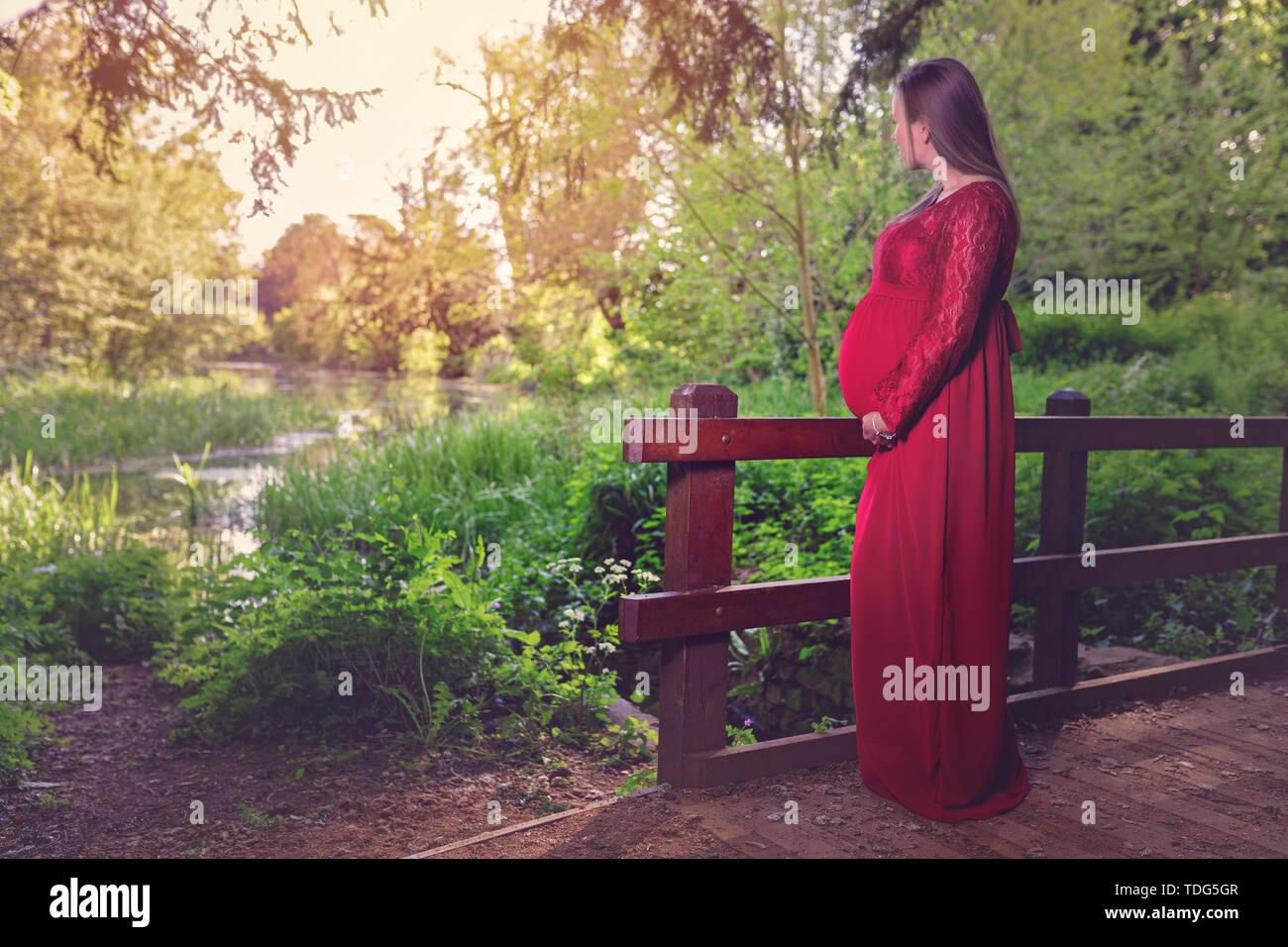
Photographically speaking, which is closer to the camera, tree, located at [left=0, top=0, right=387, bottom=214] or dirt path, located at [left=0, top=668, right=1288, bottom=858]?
dirt path, located at [left=0, top=668, right=1288, bottom=858]

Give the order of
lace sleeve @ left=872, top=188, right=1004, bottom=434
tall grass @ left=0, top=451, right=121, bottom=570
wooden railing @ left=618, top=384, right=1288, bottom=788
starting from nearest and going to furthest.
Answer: lace sleeve @ left=872, top=188, right=1004, bottom=434, wooden railing @ left=618, top=384, right=1288, bottom=788, tall grass @ left=0, top=451, right=121, bottom=570

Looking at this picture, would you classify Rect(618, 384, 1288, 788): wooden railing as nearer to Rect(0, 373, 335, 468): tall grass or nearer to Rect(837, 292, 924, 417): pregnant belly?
Rect(837, 292, 924, 417): pregnant belly

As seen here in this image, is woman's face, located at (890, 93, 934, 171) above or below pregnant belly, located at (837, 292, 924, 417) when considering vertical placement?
above

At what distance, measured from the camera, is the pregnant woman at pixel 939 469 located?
275cm

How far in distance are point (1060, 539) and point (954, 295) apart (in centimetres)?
159

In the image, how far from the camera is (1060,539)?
3.89 m

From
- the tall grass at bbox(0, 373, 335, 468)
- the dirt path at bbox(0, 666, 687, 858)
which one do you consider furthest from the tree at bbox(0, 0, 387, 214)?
the tall grass at bbox(0, 373, 335, 468)

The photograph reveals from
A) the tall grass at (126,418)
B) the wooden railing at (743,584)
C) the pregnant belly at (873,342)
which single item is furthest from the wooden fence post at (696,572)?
the tall grass at (126,418)

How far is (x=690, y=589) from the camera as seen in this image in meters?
2.99

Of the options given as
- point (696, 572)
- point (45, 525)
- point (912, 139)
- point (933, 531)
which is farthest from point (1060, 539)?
point (45, 525)

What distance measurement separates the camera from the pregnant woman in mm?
2750
